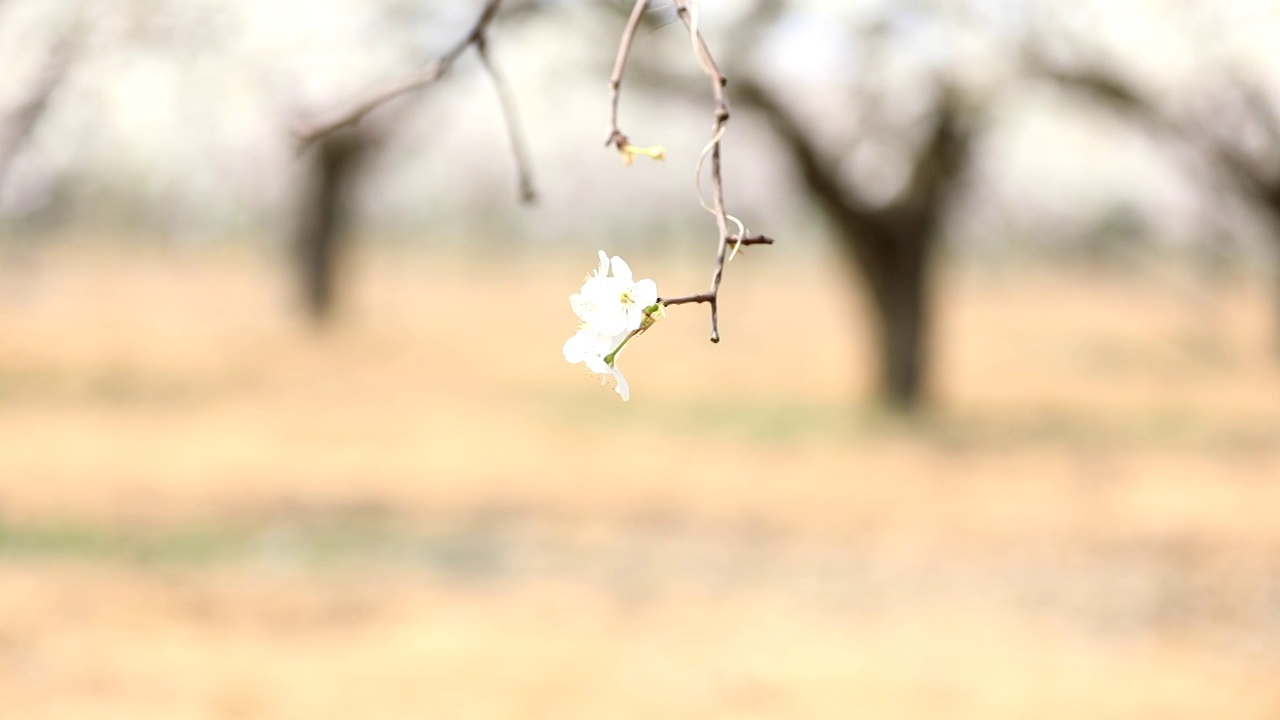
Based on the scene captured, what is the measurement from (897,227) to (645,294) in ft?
32.4

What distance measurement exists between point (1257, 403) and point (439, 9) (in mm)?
9044

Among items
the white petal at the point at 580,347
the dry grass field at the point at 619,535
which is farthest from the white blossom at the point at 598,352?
the dry grass field at the point at 619,535

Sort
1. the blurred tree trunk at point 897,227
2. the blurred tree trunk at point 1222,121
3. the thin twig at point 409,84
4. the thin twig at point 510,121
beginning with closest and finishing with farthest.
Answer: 1. the thin twig at point 409,84
2. the thin twig at point 510,121
3. the blurred tree trunk at point 1222,121
4. the blurred tree trunk at point 897,227

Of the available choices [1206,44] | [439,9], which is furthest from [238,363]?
[1206,44]

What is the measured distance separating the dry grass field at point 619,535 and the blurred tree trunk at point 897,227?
0.50 metres

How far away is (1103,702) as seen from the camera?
15.3ft

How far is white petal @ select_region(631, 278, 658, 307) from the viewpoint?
1170 mm

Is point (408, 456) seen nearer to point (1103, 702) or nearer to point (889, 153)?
point (889, 153)

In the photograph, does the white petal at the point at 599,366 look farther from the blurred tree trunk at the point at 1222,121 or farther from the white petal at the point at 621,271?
the blurred tree trunk at the point at 1222,121

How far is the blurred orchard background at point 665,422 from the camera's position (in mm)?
4992

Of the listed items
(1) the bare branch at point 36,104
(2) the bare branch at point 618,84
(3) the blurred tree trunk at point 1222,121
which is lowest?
(2) the bare branch at point 618,84

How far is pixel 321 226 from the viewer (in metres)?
17.2

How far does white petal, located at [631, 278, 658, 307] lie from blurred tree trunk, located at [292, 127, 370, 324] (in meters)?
15.7

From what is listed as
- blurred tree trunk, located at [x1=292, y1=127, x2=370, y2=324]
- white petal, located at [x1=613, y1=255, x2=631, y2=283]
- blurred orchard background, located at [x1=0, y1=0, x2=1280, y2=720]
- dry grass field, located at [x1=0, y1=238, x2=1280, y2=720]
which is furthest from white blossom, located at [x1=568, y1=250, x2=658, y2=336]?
blurred tree trunk, located at [x1=292, y1=127, x2=370, y2=324]
